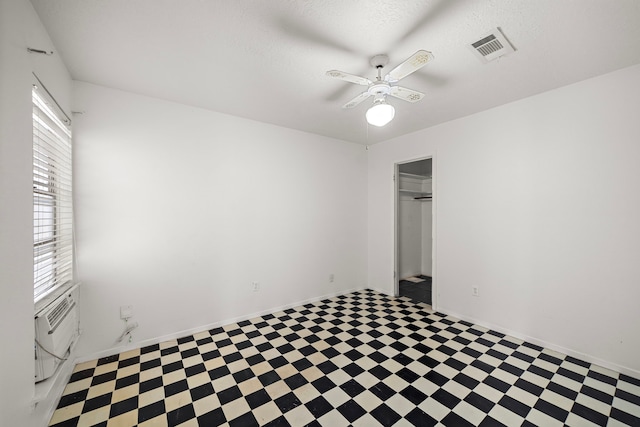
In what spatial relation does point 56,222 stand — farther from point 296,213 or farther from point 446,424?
point 446,424

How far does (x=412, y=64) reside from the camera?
61.6 inches

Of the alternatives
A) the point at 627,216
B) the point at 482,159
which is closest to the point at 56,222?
the point at 482,159

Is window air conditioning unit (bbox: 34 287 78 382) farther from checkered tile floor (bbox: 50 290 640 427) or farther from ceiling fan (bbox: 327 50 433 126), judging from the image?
ceiling fan (bbox: 327 50 433 126)

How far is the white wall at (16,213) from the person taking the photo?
3.87ft

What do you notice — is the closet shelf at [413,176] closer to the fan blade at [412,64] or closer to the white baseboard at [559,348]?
the white baseboard at [559,348]

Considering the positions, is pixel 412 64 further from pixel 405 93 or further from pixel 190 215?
pixel 190 215

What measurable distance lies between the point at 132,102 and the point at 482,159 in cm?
382

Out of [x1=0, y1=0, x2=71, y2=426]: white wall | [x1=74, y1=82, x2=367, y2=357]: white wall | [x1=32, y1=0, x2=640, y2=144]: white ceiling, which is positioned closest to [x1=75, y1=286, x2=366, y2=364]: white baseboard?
[x1=74, y1=82, x2=367, y2=357]: white wall

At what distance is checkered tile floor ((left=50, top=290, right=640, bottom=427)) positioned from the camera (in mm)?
1679

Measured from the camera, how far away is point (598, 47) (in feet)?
5.99

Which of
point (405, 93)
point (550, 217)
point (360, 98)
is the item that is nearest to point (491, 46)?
point (405, 93)

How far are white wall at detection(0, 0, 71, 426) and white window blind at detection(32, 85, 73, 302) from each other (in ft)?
0.65

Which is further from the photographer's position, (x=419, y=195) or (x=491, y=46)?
(x=419, y=195)

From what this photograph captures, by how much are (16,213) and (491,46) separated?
9.90 feet
